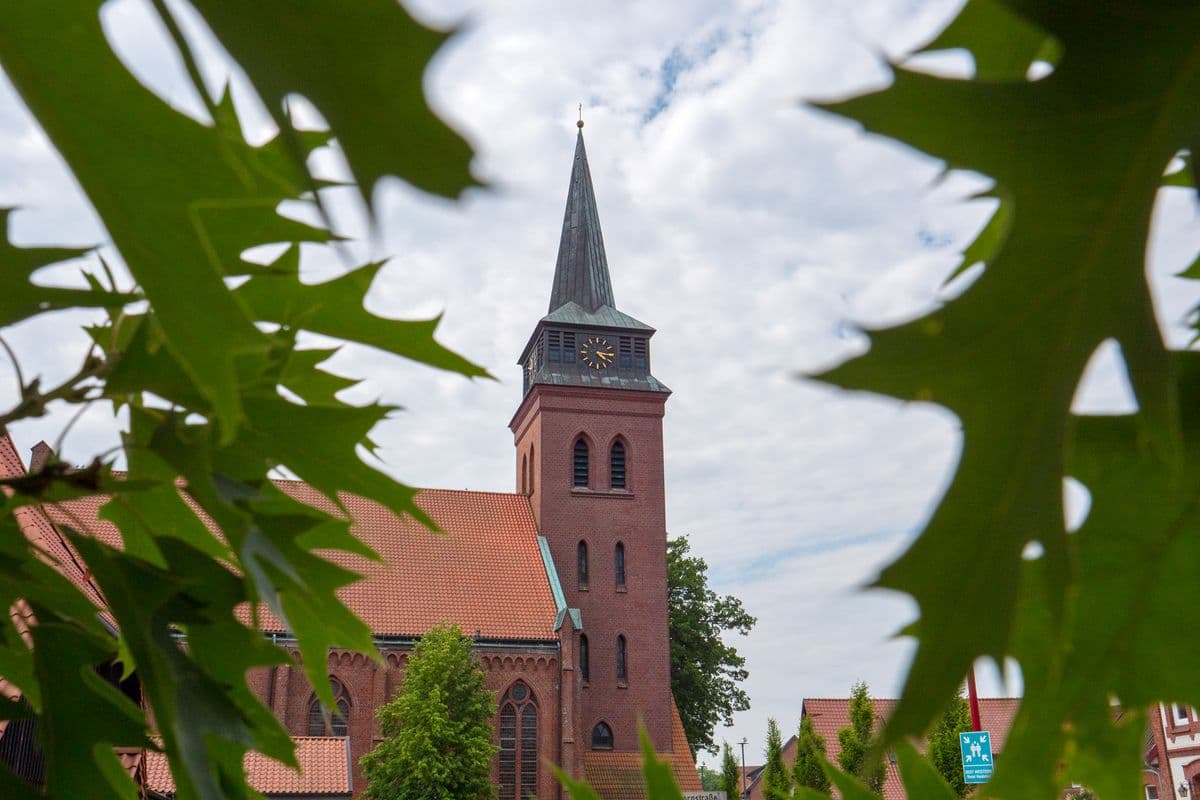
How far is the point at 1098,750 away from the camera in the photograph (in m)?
0.57

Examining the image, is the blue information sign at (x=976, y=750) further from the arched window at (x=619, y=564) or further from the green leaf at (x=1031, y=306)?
the arched window at (x=619, y=564)

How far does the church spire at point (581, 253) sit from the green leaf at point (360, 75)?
35.0 m

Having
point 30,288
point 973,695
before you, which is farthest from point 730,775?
point 30,288

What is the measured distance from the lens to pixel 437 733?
80.9 feet

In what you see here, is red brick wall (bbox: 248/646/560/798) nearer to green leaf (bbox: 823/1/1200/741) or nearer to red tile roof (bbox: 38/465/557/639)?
red tile roof (bbox: 38/465/557/639)

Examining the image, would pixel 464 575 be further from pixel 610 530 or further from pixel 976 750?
pixel 976 750

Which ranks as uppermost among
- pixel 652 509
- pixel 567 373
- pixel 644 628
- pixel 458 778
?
pixel 567 373

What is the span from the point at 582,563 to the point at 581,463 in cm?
301

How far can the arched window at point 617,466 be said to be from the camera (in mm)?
32938

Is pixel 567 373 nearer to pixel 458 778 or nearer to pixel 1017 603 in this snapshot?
pixel 458 778

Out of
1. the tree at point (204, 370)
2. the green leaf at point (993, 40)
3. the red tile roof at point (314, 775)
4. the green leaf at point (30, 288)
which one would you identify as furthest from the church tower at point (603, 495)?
the green leaf at point (993, 40)

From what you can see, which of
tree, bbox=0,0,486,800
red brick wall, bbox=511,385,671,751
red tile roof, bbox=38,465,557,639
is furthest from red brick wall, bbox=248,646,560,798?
tree, bbox=0,0,486,800

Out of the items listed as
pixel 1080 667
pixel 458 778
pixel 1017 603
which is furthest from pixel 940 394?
pixel 458 778

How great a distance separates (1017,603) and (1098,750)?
0.20m
